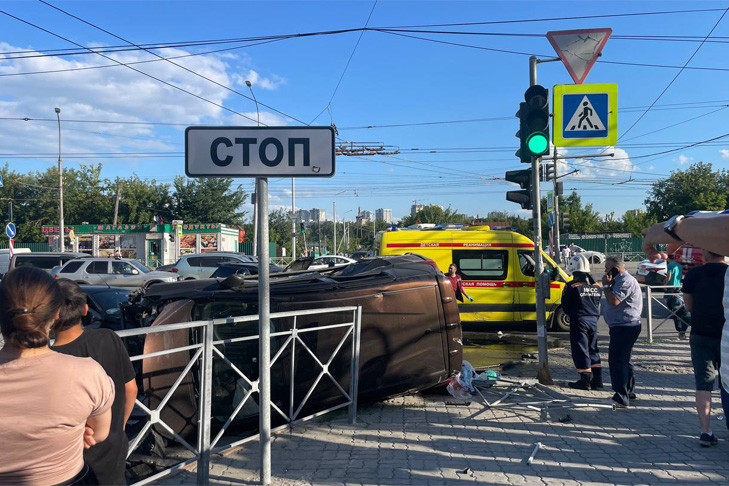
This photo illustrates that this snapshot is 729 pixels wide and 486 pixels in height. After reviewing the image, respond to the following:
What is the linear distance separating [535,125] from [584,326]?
270 cm

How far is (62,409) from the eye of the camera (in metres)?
2.03

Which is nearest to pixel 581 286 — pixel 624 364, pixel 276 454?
pixel 624 364

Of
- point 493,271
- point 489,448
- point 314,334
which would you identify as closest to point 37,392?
point 314,334

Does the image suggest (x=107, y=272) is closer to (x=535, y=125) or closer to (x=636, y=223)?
(x=535, y=125)

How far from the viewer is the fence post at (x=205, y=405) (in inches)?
157

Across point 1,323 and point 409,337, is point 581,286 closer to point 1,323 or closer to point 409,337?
point 409,337

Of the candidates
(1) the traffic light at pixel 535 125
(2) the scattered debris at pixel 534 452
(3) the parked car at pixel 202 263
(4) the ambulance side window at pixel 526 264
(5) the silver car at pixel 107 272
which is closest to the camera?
(2) the scattered debris at pixel 534 452

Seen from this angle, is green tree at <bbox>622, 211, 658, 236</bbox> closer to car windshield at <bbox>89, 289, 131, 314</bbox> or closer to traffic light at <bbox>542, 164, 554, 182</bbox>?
traffic light at <bbox>542, 164, 554, 182</bbox>

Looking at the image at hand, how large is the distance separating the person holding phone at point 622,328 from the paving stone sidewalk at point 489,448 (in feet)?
0.95

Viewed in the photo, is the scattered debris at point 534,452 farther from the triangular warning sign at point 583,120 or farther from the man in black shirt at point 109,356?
the triangular warning sign at point 583,120

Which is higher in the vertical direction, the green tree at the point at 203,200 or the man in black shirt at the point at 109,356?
the green tree at the point at 203,200

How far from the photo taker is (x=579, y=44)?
8.24 metres

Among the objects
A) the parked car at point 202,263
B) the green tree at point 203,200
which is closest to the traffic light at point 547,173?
the parked car at point 202,263

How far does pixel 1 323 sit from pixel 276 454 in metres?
3.15
